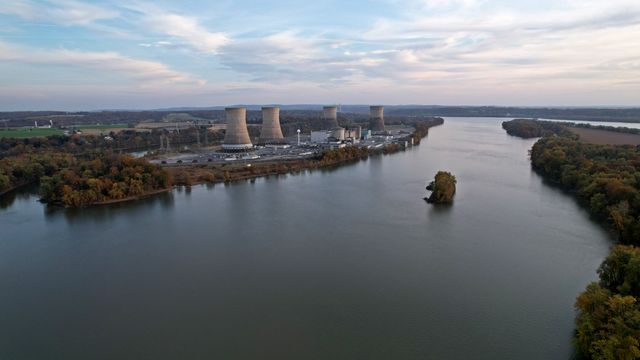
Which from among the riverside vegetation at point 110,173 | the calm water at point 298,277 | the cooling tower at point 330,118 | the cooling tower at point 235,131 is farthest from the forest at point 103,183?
the cooling tower at point 330,118

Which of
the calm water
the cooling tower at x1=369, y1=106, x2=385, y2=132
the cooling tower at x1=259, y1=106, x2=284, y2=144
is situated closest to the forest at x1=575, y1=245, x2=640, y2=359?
the calm water

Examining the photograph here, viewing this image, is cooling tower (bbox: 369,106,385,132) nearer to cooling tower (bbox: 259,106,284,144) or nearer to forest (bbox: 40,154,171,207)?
cooling tower (bbox: 259,106,284,144)

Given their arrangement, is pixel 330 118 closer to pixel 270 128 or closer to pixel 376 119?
pixel 376 119

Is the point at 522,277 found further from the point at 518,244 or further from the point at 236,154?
the point at 236,154

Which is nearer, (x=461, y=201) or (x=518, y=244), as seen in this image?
(x=518, y=244)

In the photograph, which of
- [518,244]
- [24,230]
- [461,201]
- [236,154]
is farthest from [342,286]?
[236,154]

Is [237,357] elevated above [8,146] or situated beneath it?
situated beneath

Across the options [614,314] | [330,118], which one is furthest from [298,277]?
[330,118]
